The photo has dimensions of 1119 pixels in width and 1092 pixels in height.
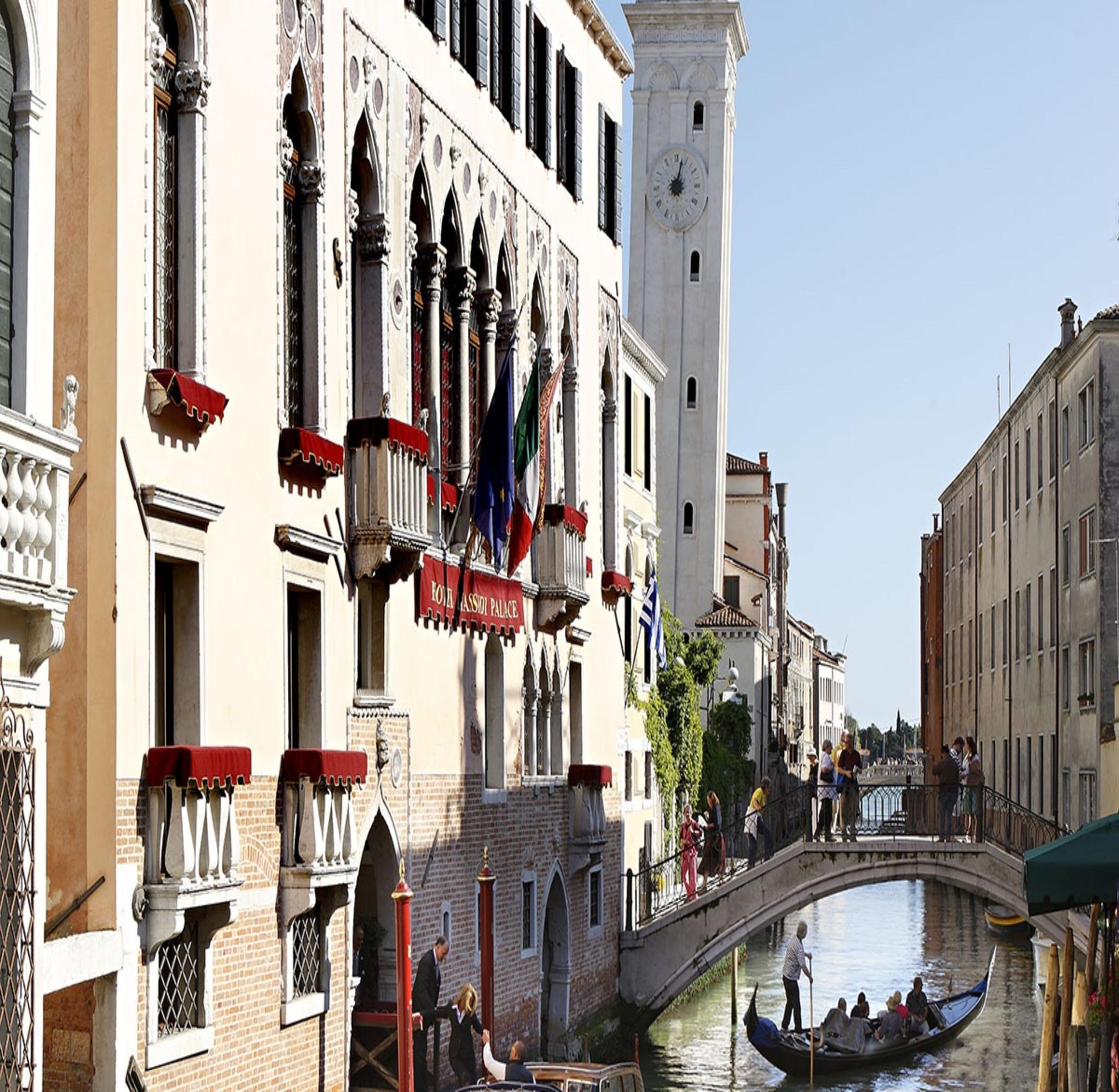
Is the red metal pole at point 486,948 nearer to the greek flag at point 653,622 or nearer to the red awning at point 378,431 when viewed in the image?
the red awning at point 378,431

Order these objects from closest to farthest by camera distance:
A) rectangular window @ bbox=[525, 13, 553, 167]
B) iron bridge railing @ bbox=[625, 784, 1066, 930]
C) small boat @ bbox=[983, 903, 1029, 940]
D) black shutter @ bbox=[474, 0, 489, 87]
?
black shutter @ bbox=[474, 0, 489, 87]
rectangular window @ bbox=[525, 13, 553, 167]
iron bridge railing @ bbox=[625, 784, 1066, 930]
small boat @ bbox=[983, 903, 1029, 940]

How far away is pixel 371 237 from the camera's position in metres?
16.0

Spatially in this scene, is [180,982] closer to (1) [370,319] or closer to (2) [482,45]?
(1) [370,319]

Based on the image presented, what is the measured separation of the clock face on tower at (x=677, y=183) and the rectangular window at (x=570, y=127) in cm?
2718

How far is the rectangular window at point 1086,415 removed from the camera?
30.4 meters

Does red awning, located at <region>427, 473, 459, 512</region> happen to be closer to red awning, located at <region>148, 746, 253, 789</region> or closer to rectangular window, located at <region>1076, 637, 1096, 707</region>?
red awning, located at <region>148, 746, 253, 789</region>

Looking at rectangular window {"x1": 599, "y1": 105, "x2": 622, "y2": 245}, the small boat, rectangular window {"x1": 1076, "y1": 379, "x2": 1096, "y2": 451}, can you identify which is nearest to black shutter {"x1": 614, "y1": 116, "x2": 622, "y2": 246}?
rectangular window {"x1": 599, "y1": 105, "x2": 622, "y2": 245}

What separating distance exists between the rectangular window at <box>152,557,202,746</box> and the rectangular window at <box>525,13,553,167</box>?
9.76 m

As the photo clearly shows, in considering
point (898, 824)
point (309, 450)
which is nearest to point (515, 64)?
point (309, 450)

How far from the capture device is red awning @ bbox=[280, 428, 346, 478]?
13.9 meters

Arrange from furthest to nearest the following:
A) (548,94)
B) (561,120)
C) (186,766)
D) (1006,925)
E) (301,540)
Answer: (1006,925), (561,120), (548,94), (301,540), (186,766)

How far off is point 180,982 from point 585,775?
1059 cm

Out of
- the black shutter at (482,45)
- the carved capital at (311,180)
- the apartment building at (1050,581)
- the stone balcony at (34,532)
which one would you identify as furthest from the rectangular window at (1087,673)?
the stone balcony at (34,532)

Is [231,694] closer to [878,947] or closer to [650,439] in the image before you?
[650,439]
